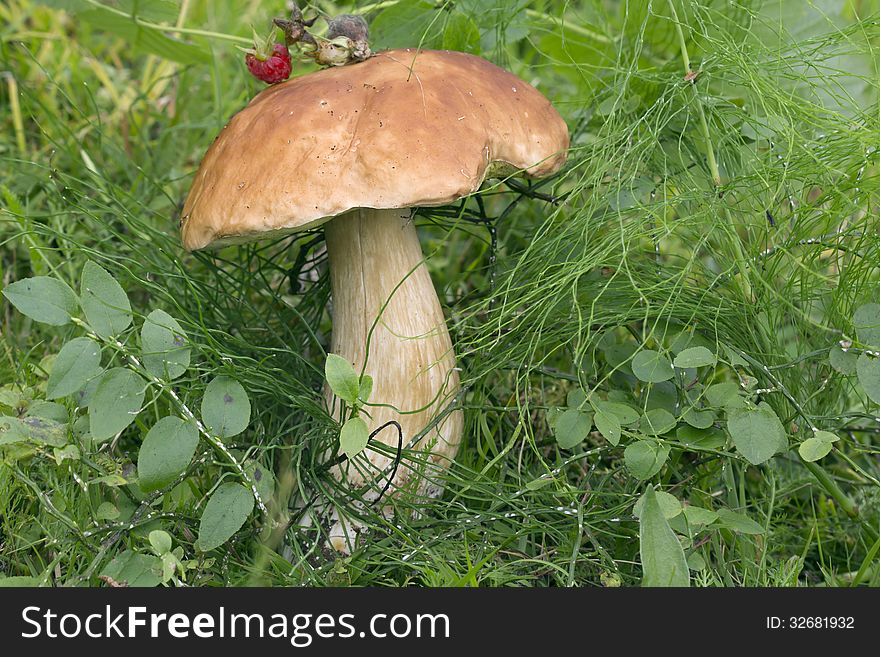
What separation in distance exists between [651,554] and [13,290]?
97cm

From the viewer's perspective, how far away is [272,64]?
1.39 metres

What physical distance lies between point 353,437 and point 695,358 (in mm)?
532

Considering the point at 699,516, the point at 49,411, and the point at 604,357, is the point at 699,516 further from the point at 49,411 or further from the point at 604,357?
the point at 49,411

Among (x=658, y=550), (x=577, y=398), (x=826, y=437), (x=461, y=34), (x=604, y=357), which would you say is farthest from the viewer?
(x=461, y=34)

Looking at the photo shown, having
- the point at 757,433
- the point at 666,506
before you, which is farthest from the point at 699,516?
the point at 757,433

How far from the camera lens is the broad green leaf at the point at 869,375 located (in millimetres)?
1190

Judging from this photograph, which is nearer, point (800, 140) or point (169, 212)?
point (800, 140)

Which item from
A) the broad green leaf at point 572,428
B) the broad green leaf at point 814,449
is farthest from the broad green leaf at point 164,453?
the broad green leaf at point 814,449

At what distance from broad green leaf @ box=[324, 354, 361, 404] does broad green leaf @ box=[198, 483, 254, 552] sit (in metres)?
0.20

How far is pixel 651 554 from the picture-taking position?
42.8 inches

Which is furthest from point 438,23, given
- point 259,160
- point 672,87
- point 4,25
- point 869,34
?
point 4,25

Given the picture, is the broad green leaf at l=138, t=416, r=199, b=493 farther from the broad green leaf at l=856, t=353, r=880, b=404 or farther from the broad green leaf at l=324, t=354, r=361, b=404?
the broad green leaf at l=856, t=353, r=880, b=404

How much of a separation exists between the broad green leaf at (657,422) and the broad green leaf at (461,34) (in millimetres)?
890
